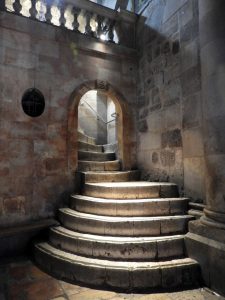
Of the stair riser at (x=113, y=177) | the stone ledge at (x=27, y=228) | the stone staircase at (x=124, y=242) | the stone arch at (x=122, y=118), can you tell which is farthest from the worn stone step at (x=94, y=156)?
the stone ledge at (x=27, y=228)

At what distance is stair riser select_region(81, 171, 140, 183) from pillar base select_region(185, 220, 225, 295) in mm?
2131

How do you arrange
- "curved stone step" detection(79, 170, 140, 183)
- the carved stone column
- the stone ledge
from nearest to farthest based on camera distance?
1. the carved stone column
2. the stone ledge
3. "curved stone step" detection(79, 170, 140, 183)

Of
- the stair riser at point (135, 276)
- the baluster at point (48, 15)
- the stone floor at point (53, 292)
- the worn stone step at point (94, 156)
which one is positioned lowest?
the stone floor at point (53, 292)

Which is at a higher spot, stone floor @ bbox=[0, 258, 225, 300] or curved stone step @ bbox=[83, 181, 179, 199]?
curved stone step @ bbox=[83, 181, 179, 199]

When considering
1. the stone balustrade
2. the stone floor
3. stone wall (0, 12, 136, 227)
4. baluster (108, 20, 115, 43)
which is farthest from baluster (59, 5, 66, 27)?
the stone floor

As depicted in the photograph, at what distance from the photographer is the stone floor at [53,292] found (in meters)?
2.63

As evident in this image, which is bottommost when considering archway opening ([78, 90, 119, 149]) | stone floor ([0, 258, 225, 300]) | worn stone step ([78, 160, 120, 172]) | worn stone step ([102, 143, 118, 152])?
stone floor ([0, 258, 225, 300])

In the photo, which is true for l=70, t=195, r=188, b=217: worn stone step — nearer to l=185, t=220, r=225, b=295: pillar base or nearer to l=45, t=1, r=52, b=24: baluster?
l=185, t=220, r=225, b=295: pillar base

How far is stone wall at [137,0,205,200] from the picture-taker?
3865 millimetres

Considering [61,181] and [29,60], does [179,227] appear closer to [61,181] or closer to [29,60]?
[61,181]

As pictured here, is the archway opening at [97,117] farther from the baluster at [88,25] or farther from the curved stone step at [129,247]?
the curved stone step at [129,247]

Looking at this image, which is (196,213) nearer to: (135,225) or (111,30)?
(135,225)

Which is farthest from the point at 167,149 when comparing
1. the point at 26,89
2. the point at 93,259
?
the point at 26,89

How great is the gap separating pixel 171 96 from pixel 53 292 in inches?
145
